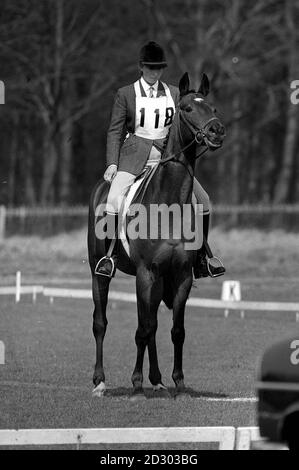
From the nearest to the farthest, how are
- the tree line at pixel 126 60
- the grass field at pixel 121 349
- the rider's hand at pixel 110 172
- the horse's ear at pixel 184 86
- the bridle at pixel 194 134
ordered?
the grass field at pixel 121 349, the bridle at pixel 194 134, the horse's ear at pixel 184 86, the rider's hand at pixel 110 172, the tree line at pixel 126 60

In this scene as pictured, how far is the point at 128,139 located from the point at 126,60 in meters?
34.6

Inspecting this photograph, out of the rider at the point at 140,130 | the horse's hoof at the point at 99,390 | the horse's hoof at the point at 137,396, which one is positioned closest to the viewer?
the horse's hoof at the point at 137,396

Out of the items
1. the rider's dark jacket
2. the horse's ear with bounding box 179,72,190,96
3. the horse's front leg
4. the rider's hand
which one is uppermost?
the horse's ear with bounding box 179,72,190,96

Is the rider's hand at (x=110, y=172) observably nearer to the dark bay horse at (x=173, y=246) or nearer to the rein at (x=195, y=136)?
the dark bay horse at (x=173, y=246)

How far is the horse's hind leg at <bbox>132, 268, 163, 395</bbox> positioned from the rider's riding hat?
234cm

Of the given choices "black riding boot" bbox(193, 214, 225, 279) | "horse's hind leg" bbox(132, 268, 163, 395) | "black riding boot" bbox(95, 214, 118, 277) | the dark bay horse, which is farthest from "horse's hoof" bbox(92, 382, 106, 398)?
"black riding boot" bbox(193, 214, 225, 279)

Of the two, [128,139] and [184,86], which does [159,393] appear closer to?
[128,139]

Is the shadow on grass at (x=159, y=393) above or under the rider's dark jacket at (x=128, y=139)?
under

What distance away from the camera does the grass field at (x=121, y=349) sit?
1156 cm

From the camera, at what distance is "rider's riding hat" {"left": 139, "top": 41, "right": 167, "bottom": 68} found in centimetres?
1331

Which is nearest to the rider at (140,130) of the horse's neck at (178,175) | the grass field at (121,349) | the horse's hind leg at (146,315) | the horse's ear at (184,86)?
the horse's ear at (184,86)

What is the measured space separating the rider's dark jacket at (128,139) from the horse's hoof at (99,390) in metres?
2.33

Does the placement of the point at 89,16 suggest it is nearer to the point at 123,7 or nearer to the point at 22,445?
the point at 123,7

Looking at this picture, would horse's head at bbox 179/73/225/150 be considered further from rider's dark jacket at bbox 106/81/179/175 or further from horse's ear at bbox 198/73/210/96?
rider's dark jacket at bbox 106/81/179/175
